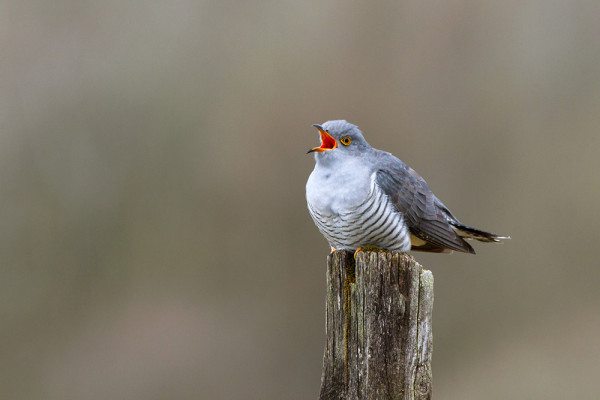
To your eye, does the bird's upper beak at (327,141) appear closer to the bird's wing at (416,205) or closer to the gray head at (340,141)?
the gray head at (340,141)

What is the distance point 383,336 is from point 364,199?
797 mm

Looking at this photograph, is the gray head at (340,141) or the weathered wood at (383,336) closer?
the weathered wood at (383,336)

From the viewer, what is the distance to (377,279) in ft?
6.68

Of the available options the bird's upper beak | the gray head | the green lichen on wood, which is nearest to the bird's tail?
the gray head

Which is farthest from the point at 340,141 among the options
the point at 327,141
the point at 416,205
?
the point at 416,205

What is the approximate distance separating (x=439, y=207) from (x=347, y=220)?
864 mm

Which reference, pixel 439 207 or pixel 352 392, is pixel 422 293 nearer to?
pixel 352 392

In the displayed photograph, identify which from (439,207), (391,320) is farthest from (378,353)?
(439,207)

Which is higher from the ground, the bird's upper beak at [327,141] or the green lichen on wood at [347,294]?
the bird's upper beak at [327,141]

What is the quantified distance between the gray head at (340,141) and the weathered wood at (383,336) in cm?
80

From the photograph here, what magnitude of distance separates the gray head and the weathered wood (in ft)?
2.63

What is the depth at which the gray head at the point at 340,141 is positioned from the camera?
9.17 ft

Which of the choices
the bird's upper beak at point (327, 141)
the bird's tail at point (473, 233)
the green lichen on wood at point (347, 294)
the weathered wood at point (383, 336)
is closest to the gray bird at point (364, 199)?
the bird's upper beak at point (327, 141)

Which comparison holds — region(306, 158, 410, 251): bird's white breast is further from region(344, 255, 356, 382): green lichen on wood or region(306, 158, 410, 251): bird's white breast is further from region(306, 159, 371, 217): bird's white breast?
region(344, 255, 356, 382): green lichen on wood
